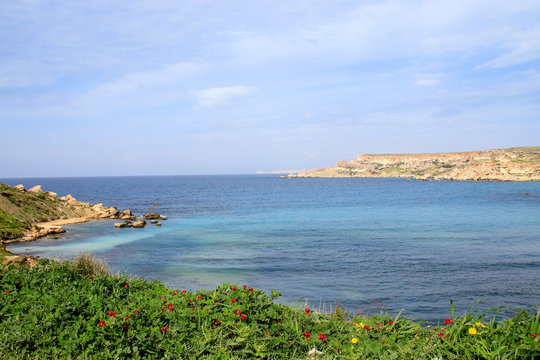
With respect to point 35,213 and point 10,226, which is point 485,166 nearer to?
point 35,213

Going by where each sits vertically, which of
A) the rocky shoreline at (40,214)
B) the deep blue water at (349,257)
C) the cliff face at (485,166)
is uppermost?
the cliff face at (485,166)

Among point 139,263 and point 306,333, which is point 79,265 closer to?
point 306,333

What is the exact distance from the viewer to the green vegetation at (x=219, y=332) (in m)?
5.48

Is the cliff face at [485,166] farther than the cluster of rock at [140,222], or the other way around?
the cliff face at [485,166]

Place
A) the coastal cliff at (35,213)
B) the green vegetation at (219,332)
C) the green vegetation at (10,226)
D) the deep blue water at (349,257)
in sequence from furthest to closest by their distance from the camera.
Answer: the coastal cliff at (35,213)
the green vegetation at (10,226)
the deep blue water at (349,257)
the green vegetation at (219,332)

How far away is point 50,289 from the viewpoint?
25.4 ft

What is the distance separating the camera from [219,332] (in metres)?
5.98

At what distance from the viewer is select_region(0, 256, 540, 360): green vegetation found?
548 centimetres

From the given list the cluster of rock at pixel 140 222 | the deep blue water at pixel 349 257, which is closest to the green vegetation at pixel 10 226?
the deep blue water at pixel 349 257

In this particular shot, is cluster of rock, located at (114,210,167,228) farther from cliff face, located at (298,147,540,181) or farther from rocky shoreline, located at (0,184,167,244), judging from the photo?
cliff face, located at (298,147,540,181)

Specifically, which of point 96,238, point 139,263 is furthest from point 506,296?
point 96,238

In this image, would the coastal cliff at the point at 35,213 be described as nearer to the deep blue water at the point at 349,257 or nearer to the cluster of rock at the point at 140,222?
the deep blue water at the point at 349,257

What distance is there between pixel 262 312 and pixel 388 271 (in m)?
14.0

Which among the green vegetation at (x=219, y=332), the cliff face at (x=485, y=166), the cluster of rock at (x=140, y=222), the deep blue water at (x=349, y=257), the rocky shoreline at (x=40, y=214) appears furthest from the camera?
the cliff face at (x=485, y=166)
